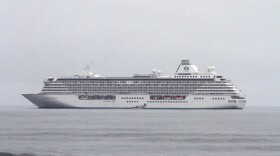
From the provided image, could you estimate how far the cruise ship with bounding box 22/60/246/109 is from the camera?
12062cm

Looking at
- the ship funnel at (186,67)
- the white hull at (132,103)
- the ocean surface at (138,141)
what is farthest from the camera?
the ship funnel at (186,67)

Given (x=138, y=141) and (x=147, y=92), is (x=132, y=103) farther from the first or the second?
(x=138, y=141)

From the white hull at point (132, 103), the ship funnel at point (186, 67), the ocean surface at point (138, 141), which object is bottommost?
the ocean surface at point (138, 141)

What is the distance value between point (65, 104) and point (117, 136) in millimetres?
68366

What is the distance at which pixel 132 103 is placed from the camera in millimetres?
123625

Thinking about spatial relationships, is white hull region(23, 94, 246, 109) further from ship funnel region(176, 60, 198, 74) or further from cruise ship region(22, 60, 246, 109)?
ship funnel region(176, 60, 198, 74)

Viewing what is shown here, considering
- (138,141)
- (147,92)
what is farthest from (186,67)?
(138,141)

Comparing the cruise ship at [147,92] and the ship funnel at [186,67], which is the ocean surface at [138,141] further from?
the ship funnel at [186,67]

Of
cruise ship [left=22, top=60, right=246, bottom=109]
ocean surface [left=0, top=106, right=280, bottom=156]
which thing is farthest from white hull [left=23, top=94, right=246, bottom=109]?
ocean surface [left=0, top=106, right=280, bottom=156]

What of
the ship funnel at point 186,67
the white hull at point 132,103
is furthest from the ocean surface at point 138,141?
the ship funnel at point 186,67

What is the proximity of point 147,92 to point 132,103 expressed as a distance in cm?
358

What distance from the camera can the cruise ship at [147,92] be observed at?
396ft

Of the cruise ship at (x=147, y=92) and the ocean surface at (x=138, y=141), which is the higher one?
the cruise ship at (x=147, y=92)

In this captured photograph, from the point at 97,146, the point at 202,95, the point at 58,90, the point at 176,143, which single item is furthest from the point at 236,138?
the point at 58,90
